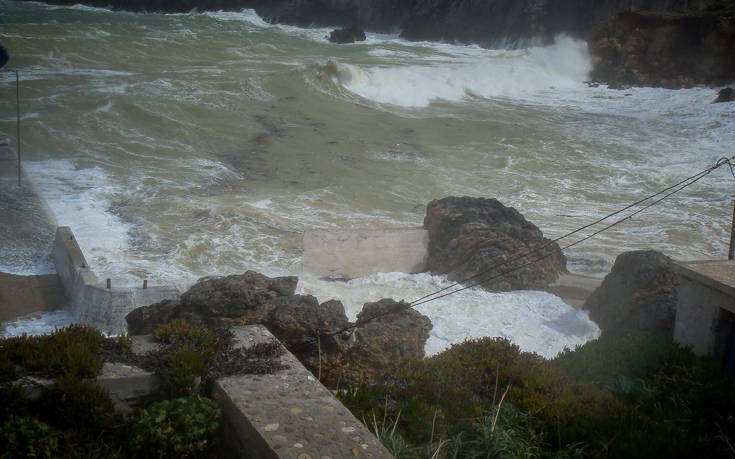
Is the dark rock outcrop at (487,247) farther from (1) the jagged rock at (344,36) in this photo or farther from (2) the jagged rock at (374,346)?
(1) the jagged rock at (344,36)

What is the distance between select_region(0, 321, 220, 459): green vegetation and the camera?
4.02m

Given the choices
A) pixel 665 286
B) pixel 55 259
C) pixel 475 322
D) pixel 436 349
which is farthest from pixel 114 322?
pixel 665 286

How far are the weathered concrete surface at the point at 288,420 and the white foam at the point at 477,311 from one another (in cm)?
428

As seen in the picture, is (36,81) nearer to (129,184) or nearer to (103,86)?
(103,86)

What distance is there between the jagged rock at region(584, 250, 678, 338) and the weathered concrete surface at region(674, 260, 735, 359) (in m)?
0.79

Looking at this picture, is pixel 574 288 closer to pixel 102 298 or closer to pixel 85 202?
pixel 102 298

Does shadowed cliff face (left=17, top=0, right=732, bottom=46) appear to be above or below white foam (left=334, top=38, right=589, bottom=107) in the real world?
above

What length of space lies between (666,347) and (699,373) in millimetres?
788

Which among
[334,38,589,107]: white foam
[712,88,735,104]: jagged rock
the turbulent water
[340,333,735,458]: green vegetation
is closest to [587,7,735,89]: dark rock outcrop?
[334,38,589,107]: white foam

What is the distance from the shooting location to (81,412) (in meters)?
4.32

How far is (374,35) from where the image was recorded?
→ 2505 inches

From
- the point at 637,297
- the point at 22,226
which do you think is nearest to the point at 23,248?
the point at 22,226

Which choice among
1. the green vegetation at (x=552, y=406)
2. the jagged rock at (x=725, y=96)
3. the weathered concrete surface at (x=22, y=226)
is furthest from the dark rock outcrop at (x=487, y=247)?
the jagged rock at (x=725, y=96)

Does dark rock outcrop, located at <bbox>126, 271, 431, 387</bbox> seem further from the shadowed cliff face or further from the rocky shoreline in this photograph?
the shadowed cliff face
